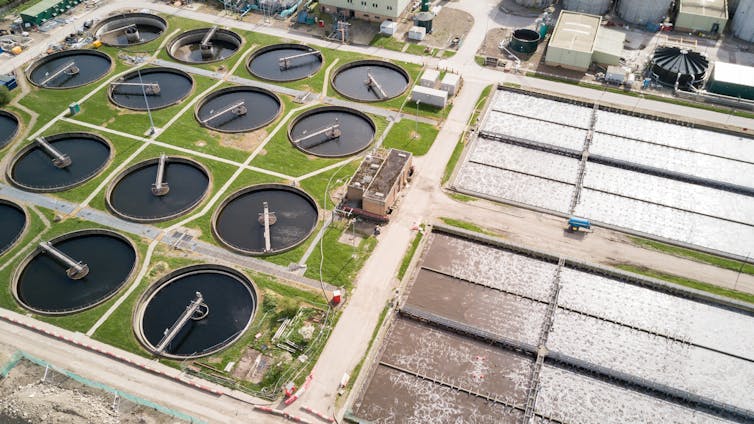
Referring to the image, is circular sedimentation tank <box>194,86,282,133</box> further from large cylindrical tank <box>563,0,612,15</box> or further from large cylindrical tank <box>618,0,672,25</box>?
large cylindrical tank <box>618,0,672,25</box>

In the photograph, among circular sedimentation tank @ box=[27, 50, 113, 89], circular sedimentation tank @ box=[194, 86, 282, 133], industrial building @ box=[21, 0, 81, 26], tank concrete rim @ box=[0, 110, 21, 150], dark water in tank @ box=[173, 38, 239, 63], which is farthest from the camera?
industrial building @ box=[21, 0, 81, 26]

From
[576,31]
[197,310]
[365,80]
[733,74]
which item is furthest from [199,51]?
[733,74]

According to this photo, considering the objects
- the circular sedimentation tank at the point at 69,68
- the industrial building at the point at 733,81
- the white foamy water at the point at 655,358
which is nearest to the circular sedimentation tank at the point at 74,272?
the circular sedimentation tank at the point at 69,68

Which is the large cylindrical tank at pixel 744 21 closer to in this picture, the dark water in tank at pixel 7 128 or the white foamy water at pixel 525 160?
the white foamy water at pixel 525 160

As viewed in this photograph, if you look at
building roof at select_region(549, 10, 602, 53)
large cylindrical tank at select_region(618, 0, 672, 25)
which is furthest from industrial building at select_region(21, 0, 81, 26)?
large cylindrical tank at select_region(618, 0, 672, 25)

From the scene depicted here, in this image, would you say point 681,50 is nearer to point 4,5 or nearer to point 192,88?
point 192,88
